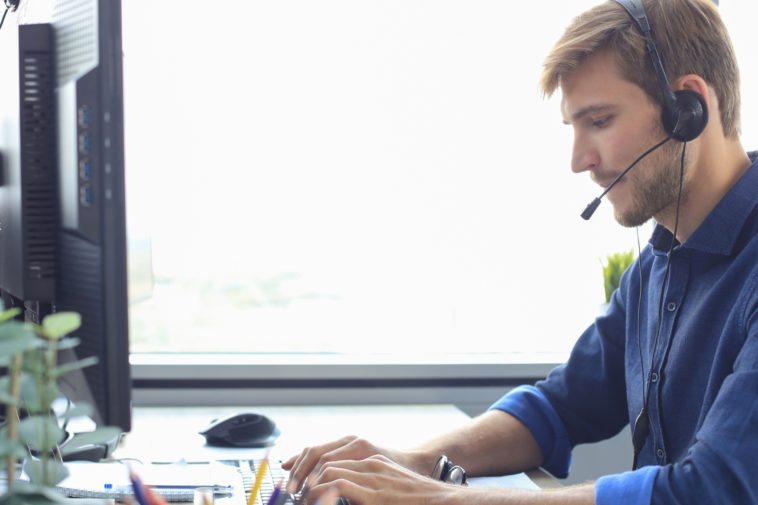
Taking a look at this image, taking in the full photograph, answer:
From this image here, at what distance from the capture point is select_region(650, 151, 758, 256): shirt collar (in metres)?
1.32

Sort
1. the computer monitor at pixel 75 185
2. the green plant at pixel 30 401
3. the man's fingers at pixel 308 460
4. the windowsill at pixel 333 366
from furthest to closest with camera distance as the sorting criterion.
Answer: the windowsill at pixel 333 366, the man's fingers at pixel 308 460, the computer monitor at pixel 75 185, the green plant at pixel 30 401

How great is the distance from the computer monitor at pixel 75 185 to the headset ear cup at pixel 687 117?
2.70 feet

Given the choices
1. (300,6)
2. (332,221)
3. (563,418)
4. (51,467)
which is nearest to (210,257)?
(332,221)

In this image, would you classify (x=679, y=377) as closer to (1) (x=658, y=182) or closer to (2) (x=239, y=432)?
(1) (x=658, y=182)

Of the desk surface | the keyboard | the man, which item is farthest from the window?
the keyboard

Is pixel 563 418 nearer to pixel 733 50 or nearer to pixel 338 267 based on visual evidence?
pixel 733 50

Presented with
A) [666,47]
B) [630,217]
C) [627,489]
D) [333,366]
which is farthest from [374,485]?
[333,366]

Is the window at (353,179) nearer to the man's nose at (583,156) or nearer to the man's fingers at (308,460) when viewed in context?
the man's nose at (583,156)

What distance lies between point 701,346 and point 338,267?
1.00m

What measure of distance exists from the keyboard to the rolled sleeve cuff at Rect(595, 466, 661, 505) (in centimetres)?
37

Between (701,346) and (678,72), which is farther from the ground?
(678,72)

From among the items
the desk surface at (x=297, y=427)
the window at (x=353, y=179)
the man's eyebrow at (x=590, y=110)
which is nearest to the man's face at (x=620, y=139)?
the man's eyebrow at (x=590, y=110)

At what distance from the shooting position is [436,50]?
217cm

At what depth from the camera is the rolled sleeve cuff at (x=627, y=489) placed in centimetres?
110
